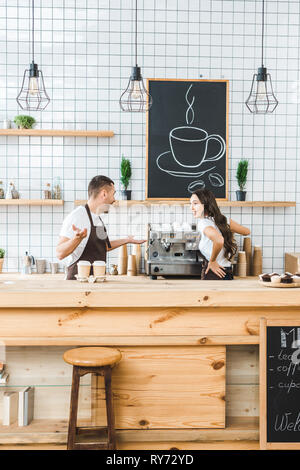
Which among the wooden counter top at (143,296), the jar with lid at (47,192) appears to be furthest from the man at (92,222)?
the jar with lid at (47,192)

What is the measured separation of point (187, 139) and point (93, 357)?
286 cm

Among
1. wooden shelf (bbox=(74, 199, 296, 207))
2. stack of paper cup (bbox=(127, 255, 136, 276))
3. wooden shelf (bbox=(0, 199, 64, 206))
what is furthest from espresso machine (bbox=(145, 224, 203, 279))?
wooden shelf (bbox=(0, 199, 64, 206))

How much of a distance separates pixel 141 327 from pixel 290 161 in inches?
114

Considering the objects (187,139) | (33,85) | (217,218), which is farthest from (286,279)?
(187,139)

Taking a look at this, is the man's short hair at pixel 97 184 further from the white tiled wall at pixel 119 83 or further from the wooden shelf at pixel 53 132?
the white tiled wall at pixel 119 83

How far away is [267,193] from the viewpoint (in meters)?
4.62

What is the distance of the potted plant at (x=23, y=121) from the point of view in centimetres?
426

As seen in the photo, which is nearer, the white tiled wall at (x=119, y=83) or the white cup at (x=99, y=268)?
the white cup at (x=99, y=268)

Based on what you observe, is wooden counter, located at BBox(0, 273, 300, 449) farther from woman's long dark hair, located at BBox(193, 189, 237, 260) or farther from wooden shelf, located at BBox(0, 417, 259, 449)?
woman's long dark hair, located at BBox(193, 189, 237, 260)

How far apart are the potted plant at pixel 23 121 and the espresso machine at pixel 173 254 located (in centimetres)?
155

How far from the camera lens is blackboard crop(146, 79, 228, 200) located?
4488mm

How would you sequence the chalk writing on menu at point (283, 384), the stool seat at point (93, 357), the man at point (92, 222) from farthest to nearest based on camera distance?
the man at point (92, 222) → the chalk writing on menu at point (283, 384) → the stool seat at point (93, 357)

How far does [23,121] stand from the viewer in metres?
4.26
